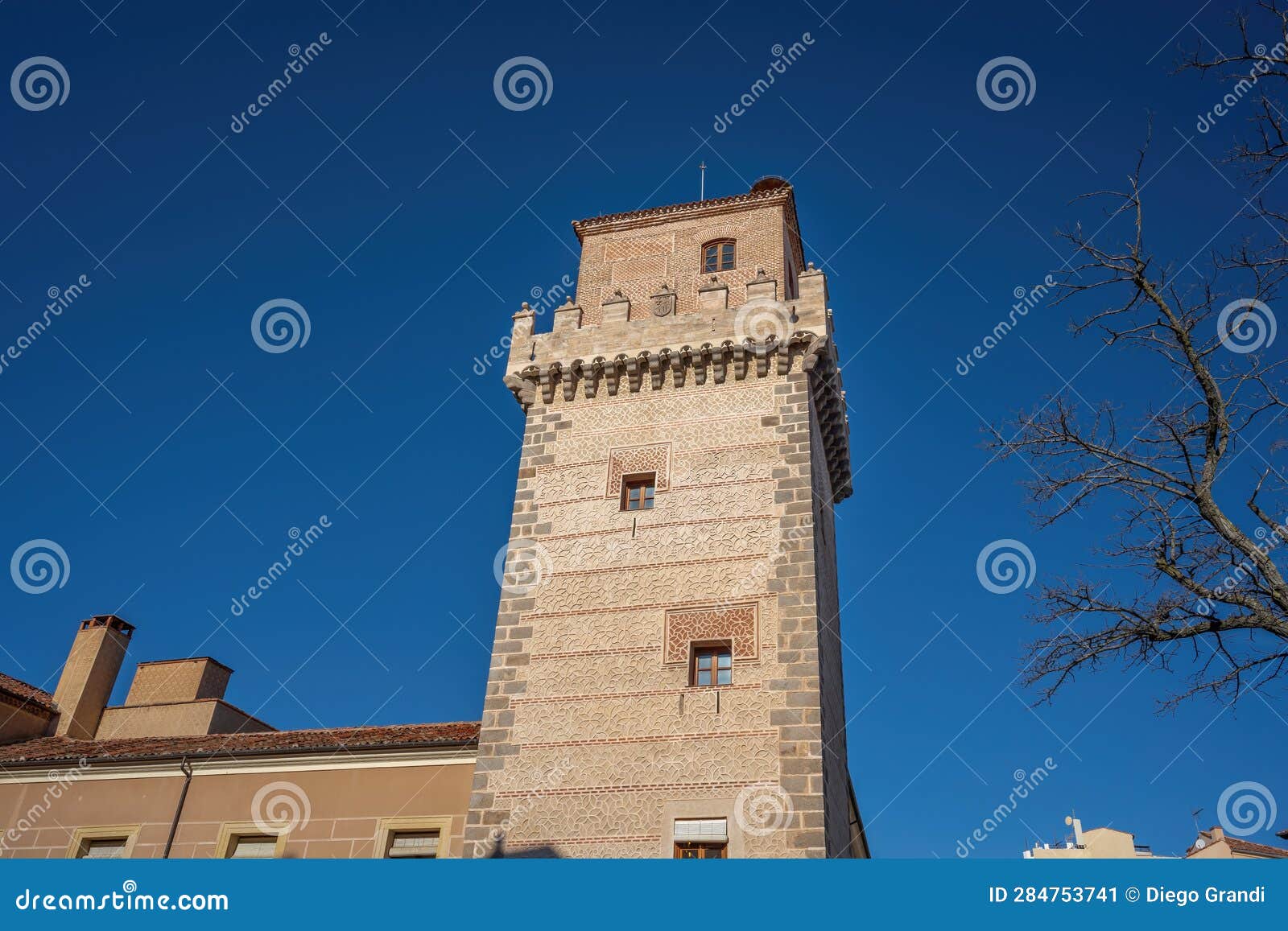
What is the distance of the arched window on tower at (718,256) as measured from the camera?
20766mm

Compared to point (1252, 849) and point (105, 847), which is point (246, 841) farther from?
A: point (1252, 849)

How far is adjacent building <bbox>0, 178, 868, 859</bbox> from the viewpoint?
48.5 feet

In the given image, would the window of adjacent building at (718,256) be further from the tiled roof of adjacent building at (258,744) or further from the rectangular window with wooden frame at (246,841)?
the rectangular window with wooden frame at (246,841)

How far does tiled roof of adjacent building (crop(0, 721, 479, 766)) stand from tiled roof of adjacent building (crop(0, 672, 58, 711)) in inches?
103

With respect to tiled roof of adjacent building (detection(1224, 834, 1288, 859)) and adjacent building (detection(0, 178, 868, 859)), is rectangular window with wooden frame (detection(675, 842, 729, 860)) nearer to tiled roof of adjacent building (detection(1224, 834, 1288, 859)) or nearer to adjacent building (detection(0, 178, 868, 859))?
adjacent building (detection(0, 178, 868, 859))

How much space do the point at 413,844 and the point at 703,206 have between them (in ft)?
44.9

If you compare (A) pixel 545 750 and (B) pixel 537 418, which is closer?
(A) pixel 545 750

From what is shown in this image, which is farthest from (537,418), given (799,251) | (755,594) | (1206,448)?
(1206,448)

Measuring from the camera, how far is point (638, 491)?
17.9 metres

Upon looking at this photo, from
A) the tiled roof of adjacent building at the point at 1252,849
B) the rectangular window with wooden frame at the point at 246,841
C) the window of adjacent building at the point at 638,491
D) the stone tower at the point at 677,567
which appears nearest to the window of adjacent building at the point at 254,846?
the rectangular window with wooden frame at the point at 246,841

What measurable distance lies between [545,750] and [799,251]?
12.9 metres

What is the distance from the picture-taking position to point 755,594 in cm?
1608

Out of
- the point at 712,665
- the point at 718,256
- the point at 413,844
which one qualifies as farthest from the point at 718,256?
the point at 413,844
